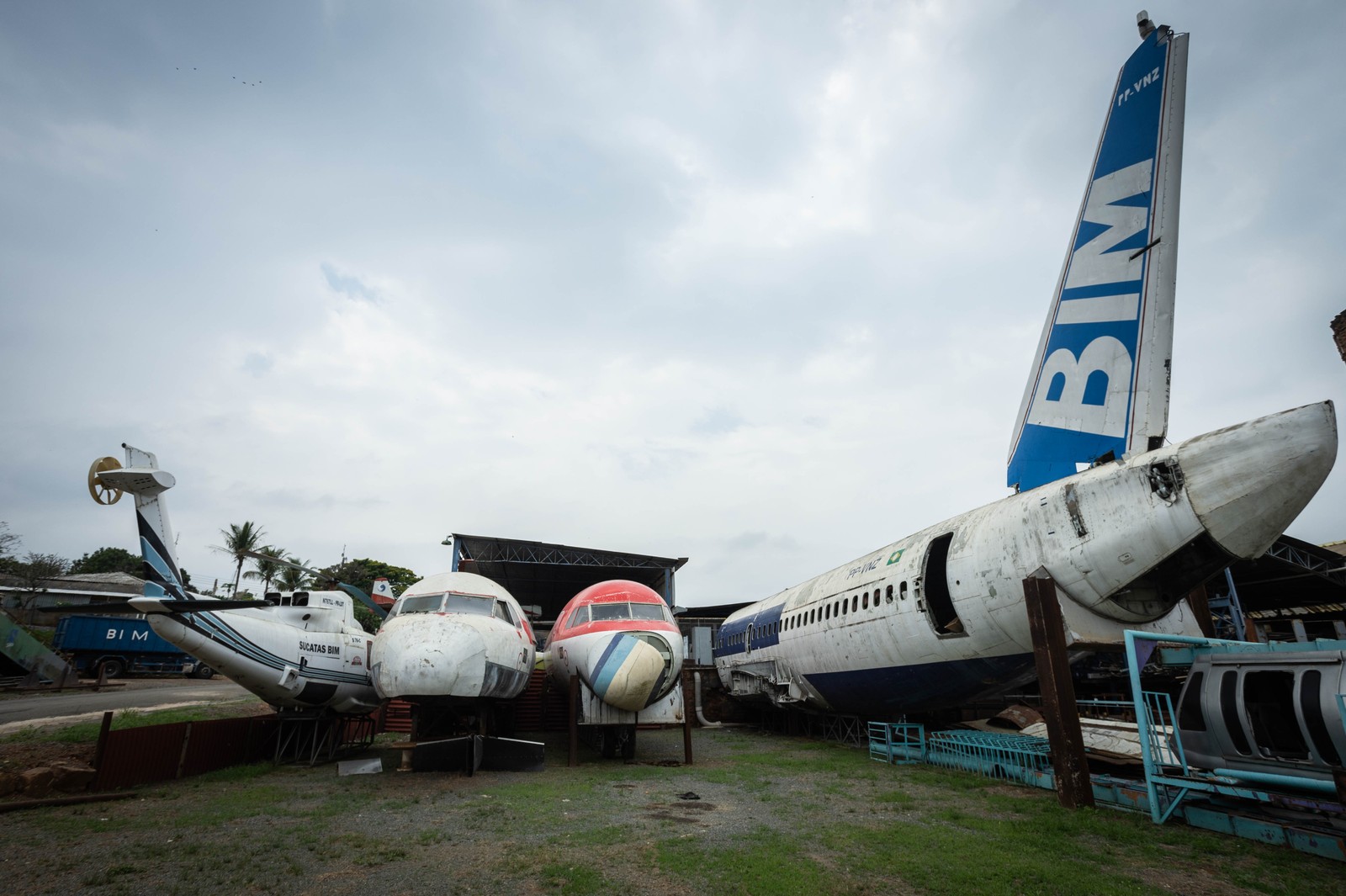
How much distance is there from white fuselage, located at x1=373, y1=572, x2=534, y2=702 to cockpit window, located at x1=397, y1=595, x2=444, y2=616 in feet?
0.05

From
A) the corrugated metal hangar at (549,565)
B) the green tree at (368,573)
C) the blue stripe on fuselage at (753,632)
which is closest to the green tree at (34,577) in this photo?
the green tree at (368,573)

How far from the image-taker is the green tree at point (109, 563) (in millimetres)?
72312

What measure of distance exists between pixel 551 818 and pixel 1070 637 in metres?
7.89

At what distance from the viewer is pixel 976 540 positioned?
11.4 meters

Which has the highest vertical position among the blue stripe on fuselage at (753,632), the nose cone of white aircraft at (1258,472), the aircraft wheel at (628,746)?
the nose cone of white aircraft at (1258,472)

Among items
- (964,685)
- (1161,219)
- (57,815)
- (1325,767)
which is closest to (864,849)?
(1325,767)

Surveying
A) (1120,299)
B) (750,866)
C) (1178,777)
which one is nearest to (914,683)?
(1178,777)

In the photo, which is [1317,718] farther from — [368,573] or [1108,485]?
[368,573]

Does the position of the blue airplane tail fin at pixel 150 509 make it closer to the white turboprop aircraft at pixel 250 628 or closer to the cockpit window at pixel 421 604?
the white turboprop aircraft at pixel 250 628

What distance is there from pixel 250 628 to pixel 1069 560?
47.4 ft

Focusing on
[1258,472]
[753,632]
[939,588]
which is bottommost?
[753,632]

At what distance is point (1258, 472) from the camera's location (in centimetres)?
803

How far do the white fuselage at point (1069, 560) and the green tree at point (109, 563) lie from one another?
8694 cm

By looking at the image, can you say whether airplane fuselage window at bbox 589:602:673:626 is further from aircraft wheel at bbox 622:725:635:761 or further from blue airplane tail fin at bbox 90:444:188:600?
blue airplane tail fin at bbox 90:444:188:600
